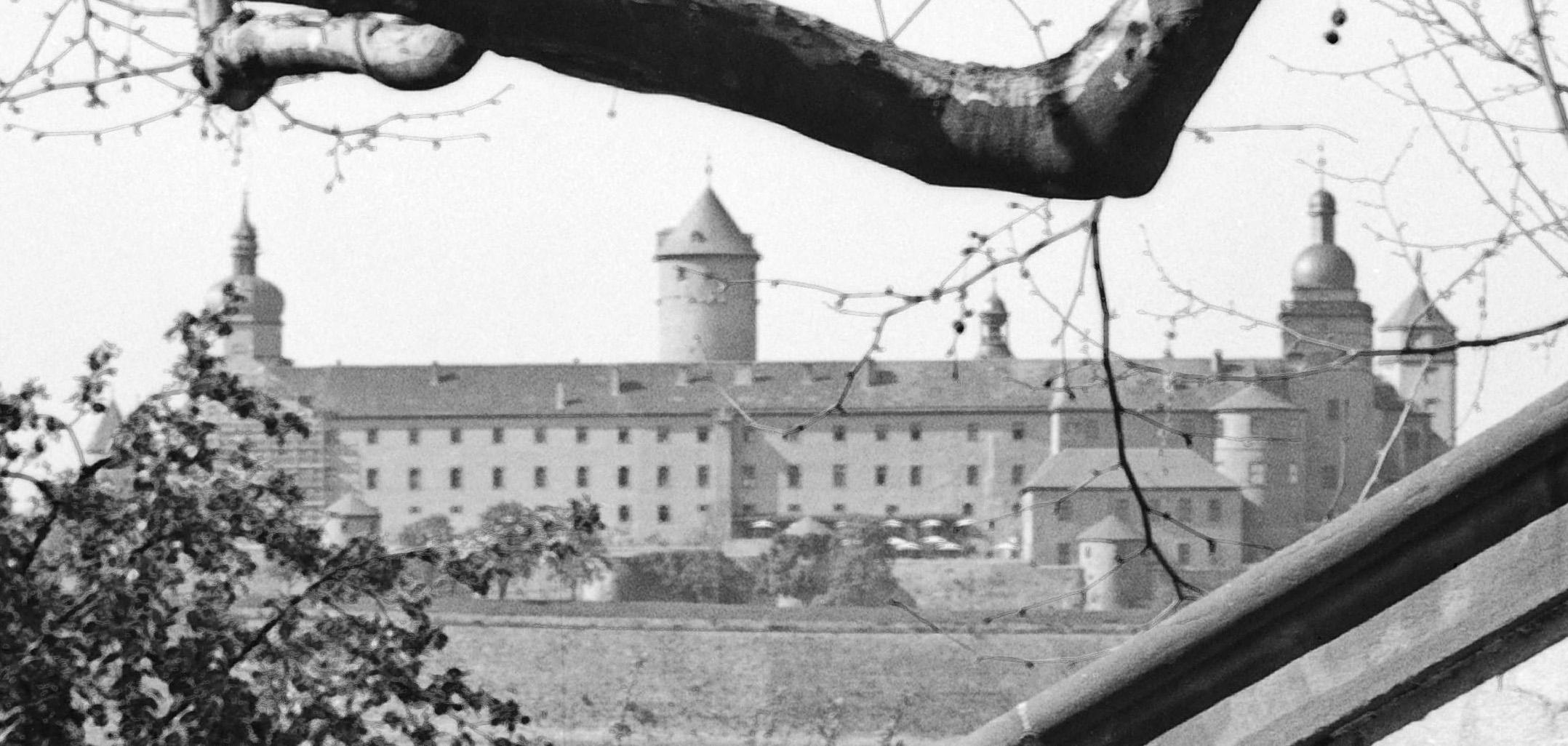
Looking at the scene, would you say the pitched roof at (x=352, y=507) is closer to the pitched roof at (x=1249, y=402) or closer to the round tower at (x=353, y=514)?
the round tower at (x=353, y=514)

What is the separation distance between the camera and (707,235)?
75.8 m

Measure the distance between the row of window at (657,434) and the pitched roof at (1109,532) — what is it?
10.8m

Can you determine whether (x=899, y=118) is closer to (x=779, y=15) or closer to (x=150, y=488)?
(x=779, y=15)

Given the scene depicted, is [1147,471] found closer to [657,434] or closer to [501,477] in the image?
[657,434]

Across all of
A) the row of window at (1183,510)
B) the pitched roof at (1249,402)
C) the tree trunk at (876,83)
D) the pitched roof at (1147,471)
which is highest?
the pitched roof at (1249,402)

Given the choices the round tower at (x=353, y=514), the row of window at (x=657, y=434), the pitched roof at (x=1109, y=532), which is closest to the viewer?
the pitched roof at (x=1109, y=532)

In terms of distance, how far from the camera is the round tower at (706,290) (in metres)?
75.1

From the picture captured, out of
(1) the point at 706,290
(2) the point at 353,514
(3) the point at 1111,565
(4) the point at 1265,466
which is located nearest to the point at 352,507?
(2) the point at 353,514

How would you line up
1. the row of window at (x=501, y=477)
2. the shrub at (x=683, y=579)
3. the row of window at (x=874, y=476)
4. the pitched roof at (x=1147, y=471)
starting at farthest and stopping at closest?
the row of window at (x=501, y=477) → the row of window at (x=874, y=476) → the pitched roof at (x=1147, y=471) → the shrub at (x=683, y=579)

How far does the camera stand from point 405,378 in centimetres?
6988

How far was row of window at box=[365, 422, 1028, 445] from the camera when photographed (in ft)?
220

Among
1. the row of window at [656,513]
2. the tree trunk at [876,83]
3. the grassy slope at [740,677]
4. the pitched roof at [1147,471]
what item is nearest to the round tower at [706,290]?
the row of window at [656,513]

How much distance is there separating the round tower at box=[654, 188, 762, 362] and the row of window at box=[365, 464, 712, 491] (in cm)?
784

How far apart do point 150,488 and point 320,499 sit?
2498 inches
